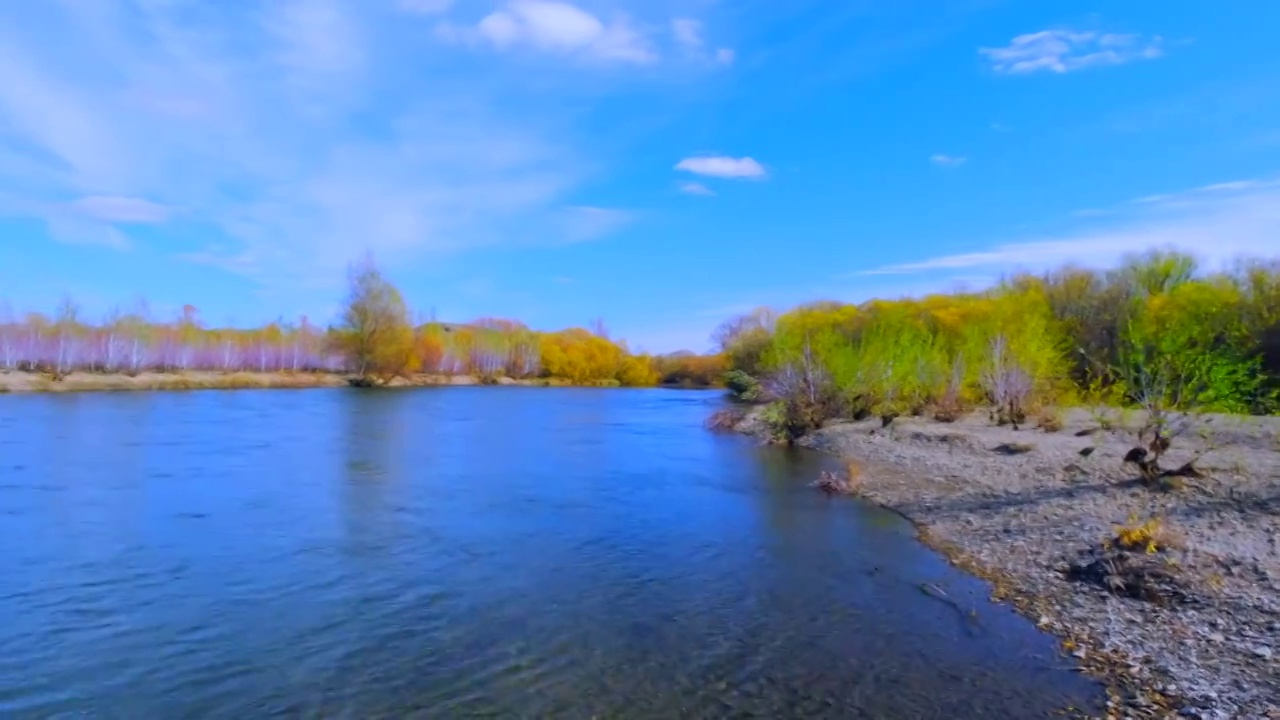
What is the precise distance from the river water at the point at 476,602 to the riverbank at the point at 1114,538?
2.51ft

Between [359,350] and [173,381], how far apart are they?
2063 centimetres

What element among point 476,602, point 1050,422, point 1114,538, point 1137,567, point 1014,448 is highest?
point 1050,422

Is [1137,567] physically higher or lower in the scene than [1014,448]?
lower

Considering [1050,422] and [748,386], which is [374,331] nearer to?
[748,386]

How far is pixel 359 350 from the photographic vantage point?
294 ft

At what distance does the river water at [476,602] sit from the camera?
27.8 ft

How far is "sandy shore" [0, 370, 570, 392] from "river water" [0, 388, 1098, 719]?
48.0m

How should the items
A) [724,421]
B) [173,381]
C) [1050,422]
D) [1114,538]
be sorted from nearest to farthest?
[1114,538], [1050,422], [724,421], [173,381]

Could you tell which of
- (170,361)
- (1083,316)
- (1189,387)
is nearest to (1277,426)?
(1189,387)

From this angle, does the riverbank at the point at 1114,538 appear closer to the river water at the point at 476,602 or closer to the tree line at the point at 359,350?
the river water at the point at 476,602

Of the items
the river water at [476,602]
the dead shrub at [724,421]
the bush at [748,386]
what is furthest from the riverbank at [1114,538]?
the bush at [748,386]

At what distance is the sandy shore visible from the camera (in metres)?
62.2

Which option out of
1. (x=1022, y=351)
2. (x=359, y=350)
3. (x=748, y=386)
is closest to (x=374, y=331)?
(x=359, y=350)

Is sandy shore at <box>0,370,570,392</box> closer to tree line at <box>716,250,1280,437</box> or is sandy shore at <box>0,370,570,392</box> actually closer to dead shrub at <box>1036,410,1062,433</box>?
tree line at <box>716,250,1280,437</box>
